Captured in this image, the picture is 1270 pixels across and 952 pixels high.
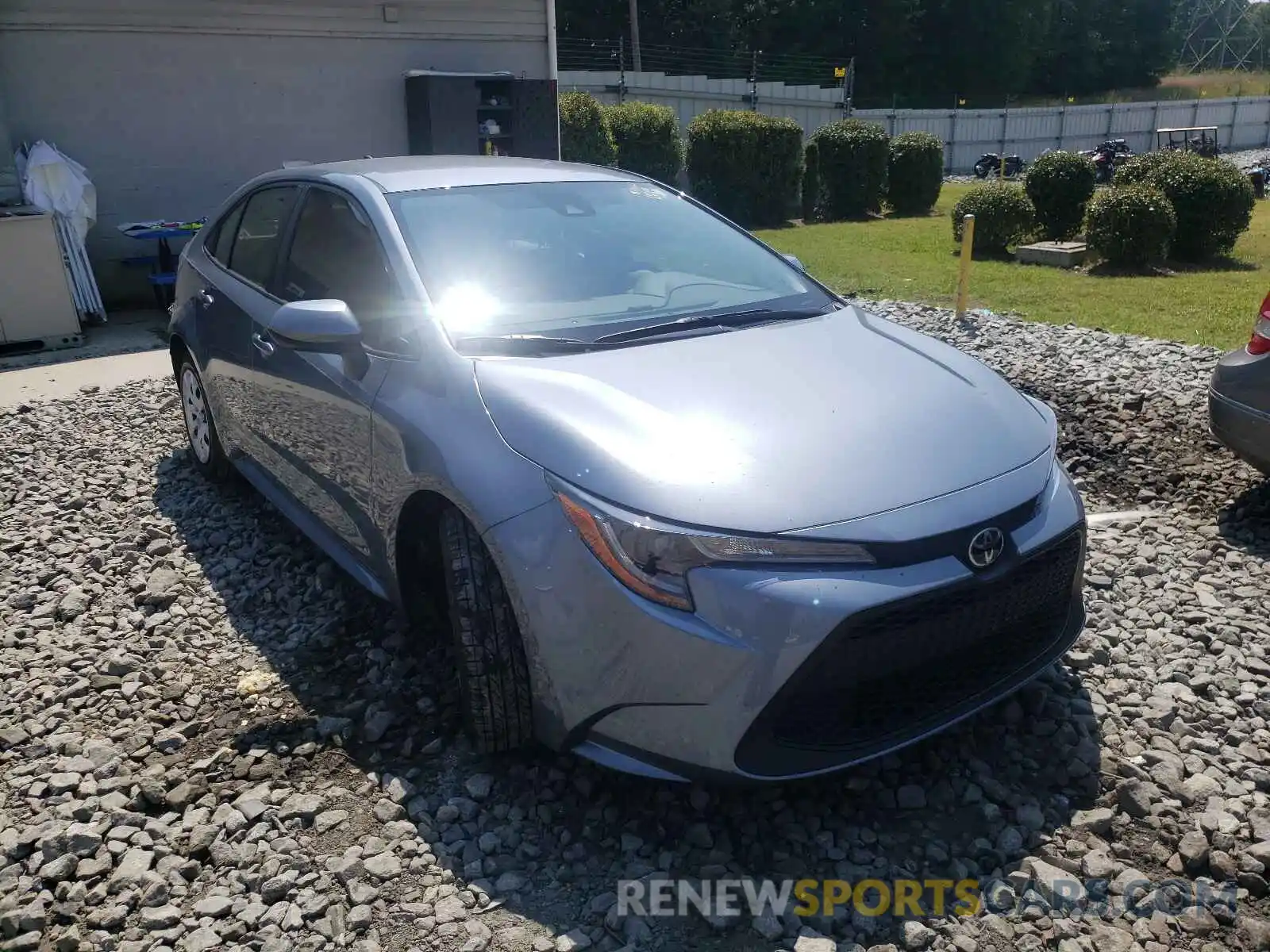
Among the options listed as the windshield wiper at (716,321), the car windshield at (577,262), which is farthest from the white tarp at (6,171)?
the windshield wiper at (716,321)

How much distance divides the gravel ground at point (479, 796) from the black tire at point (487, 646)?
0.69 ft

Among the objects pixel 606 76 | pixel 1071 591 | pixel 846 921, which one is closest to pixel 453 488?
pixel 846 921

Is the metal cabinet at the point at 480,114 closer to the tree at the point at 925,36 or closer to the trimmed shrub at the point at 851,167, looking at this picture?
the trimmed shrub at the point at 851,167

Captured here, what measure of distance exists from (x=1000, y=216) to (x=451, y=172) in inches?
445

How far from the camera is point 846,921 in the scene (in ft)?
7.97

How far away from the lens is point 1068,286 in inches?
436

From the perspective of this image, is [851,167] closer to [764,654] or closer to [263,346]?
[263,346]

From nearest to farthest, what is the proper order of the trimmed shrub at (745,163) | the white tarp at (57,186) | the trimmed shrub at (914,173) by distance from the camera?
1. the white tarp at (57,186)
2. the trimmed shrub at (745,163)
3. the trimmed shrub at (914,173)

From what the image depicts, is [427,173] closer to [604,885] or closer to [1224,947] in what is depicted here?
[604,885]

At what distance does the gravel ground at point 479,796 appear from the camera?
246 cm

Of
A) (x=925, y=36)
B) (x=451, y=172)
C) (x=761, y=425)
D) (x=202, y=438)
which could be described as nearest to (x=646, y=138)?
(x=202, y=438)

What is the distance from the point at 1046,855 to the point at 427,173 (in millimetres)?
3088

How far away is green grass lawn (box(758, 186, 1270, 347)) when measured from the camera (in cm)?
899

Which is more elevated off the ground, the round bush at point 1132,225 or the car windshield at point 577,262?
the car windshield at point 577,262
